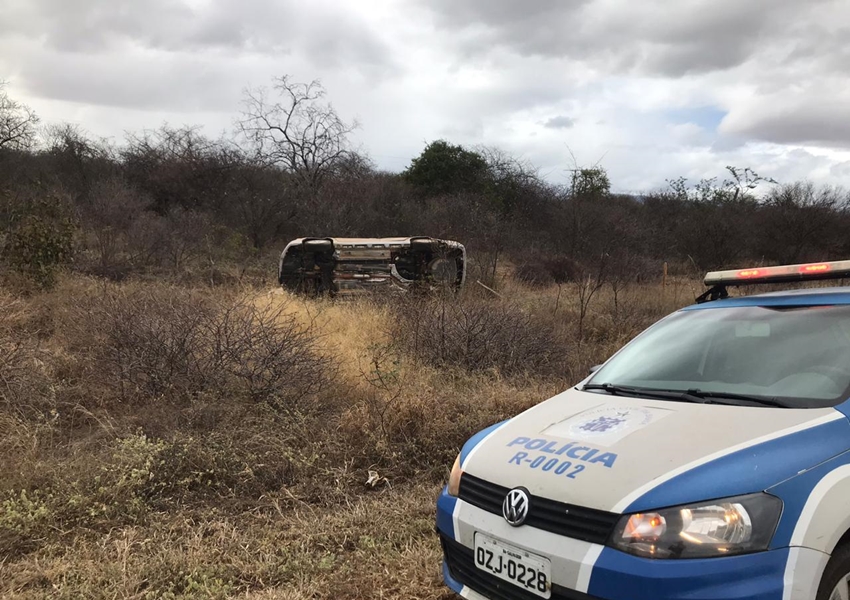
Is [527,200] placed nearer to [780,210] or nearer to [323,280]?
[780,210]

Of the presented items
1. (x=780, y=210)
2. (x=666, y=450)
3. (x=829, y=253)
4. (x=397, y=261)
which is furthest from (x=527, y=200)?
(x=666, y=450)

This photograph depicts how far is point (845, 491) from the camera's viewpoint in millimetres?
1995

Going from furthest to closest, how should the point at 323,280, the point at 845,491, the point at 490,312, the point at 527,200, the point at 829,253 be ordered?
1. the point at 527,200
2. the point at 829,253
3. the point at 323,280
4. the point at 490,312
5. the point at 845,491

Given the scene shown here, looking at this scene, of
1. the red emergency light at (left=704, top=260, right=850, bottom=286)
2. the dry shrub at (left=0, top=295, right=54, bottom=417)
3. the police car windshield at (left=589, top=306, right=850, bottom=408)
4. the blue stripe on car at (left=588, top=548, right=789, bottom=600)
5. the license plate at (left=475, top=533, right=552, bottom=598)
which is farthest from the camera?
the dry shrub at (left=0, top=295, right=54, bottom=417)

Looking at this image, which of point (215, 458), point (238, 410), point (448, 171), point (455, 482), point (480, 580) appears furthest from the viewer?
point (448, 171)

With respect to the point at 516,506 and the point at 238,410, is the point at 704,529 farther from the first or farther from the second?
the point at 238,410

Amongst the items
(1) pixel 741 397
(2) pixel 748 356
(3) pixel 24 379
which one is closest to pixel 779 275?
(2) pixel 748 356

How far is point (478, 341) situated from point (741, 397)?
4.61m

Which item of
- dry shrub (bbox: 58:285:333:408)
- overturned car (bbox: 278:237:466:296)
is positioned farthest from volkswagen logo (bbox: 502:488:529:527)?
overturned car (bbox: 278:237:466:296)

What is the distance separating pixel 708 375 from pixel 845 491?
3.28 ft

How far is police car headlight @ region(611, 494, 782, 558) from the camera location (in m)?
1.87

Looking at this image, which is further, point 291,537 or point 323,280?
point 323,280

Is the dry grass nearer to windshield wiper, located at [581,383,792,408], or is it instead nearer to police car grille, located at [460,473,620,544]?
police car grille, located at [460,473,620,544]

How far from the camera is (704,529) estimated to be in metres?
1.91
